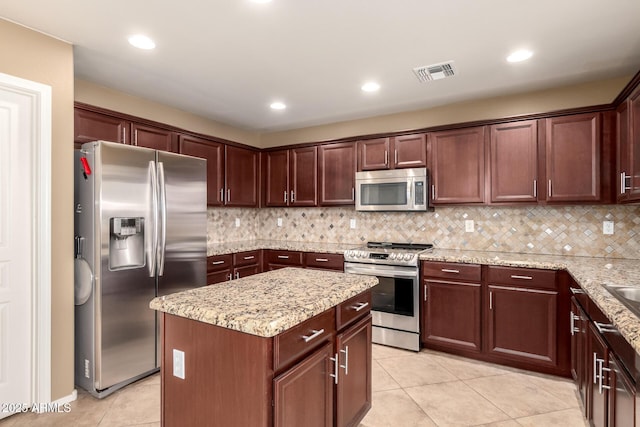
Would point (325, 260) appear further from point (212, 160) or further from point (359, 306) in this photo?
point (359, 306)

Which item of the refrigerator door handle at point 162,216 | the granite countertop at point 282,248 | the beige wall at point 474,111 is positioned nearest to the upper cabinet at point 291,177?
the beige wall at point 474,111

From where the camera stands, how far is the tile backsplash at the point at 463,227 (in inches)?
123

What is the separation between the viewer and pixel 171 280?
2955 mm

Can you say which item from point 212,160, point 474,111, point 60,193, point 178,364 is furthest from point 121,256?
point 474,111

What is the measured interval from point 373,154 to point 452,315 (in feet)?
6.36

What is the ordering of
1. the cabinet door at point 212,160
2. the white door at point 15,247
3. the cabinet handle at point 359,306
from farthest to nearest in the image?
the cabinet door at point 212,160 → the white door at point 15,247 → the cabinet handle at point 359,306

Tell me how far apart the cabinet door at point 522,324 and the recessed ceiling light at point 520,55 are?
6.16ft

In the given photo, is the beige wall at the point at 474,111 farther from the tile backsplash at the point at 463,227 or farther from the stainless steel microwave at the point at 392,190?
the tile backsplash at the point at 463,227

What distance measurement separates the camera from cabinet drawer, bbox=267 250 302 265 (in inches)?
161

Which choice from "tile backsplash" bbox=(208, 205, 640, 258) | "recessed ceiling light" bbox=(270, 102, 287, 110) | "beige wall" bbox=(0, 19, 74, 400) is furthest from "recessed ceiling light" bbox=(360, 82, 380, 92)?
"beige wall" bbox=(0, 19, 74, 400)

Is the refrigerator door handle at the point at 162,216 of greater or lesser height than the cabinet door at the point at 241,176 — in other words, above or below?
below

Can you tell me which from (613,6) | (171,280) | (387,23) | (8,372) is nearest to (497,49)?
(613,6)

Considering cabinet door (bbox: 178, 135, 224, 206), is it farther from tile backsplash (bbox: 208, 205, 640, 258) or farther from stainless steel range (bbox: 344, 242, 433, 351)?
stainless steel range (bbox: 344, 242, 433, 351)

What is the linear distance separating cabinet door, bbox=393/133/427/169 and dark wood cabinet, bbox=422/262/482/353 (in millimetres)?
1142
